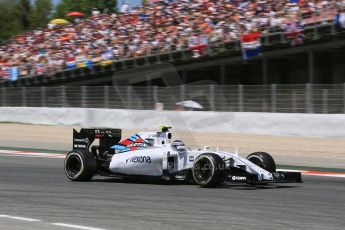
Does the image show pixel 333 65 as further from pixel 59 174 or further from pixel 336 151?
pixel 59 174

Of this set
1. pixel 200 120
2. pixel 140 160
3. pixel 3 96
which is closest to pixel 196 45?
pixel 200 120

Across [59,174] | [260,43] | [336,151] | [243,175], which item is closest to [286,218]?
[243,175]

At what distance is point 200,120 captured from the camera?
69.0 feet

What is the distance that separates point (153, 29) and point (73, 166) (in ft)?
60.6

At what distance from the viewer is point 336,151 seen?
15.7 metres

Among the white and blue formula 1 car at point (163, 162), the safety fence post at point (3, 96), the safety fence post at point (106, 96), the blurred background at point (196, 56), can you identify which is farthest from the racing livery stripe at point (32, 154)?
the safety fence post at point (3, 96)

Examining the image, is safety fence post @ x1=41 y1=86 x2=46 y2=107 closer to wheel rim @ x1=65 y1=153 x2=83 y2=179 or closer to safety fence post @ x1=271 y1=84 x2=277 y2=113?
safety fence post @ x1=271 y1=84 x2=277 y2=113

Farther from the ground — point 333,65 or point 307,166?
point 333,65

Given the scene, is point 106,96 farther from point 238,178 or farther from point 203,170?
point 238,178

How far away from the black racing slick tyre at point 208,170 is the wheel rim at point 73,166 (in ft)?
7.19

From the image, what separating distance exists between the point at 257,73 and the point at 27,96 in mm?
11017

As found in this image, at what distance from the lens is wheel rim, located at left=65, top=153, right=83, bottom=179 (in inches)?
412

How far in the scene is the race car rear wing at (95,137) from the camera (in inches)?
419

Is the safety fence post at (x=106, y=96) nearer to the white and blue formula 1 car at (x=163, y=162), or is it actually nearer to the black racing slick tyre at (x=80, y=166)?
the white and blue formula 1 car at (x=163, y=162)
